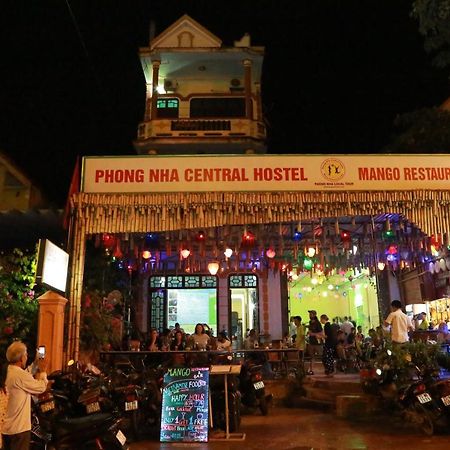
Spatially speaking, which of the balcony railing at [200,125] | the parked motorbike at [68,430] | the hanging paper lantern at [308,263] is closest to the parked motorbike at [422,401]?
the parked motorbike at [68,430]

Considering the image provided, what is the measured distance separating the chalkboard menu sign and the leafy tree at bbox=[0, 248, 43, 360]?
9.00ft

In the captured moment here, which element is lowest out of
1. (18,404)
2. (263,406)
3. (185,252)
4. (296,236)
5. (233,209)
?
(263,406)

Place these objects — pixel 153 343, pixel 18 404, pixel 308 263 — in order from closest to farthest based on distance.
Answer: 1. pixel 18 404
2. pixel 153 343
3. pixel 308 263

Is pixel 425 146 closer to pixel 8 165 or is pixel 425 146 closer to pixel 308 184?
pixel 308 184

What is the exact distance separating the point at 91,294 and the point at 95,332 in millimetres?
795

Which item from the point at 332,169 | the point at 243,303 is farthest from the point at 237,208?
the point at 243,303

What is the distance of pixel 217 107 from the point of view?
61.4ft

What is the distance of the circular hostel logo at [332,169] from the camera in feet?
28.1

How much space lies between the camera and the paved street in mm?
6496

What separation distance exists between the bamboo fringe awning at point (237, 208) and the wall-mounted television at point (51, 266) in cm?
88

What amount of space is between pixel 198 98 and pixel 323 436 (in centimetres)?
1440

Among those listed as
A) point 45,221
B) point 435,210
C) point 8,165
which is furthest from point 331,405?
point 8,165

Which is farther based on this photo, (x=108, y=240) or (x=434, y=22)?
(x=108, y=240)

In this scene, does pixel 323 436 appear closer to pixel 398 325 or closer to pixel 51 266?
pixel 398 325
